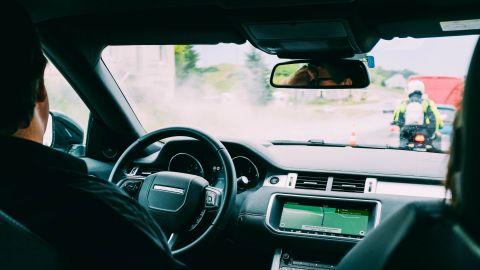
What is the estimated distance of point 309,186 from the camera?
3.86 metres

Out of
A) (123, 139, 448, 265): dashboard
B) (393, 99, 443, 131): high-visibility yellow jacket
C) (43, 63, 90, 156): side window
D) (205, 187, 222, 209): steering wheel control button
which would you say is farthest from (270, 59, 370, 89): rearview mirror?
(393, 99, 443, 131): high-visibility yellow jacket

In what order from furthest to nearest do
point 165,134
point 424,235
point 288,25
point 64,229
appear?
1. point 165,134
2. point 288,25
3. point 64,229
4. point 424,235

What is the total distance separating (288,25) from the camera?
3.39 m

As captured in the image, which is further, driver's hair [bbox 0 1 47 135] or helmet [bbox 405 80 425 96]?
helmet [bbox 405 80 425 96]

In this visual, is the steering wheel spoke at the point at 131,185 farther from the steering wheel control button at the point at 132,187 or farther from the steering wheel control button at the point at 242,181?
the steering wheel control button at the point at 242,181

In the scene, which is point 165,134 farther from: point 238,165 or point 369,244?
point 369,244

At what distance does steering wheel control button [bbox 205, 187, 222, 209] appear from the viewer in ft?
11.2

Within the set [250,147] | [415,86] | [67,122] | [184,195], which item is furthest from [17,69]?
[415,86]

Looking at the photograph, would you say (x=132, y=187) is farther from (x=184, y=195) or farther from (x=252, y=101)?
(x=252, y=101)

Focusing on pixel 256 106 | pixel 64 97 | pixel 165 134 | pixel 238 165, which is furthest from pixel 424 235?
pixel 256 106

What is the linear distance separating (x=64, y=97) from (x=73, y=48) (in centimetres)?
51

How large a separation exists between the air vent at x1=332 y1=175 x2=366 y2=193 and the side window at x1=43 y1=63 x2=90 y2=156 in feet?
6.66

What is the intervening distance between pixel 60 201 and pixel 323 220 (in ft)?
7.71

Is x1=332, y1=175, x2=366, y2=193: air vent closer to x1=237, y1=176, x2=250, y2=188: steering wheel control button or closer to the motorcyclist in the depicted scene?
x1=237, y1=176, x2=250, y2=188: steering wheel control button
